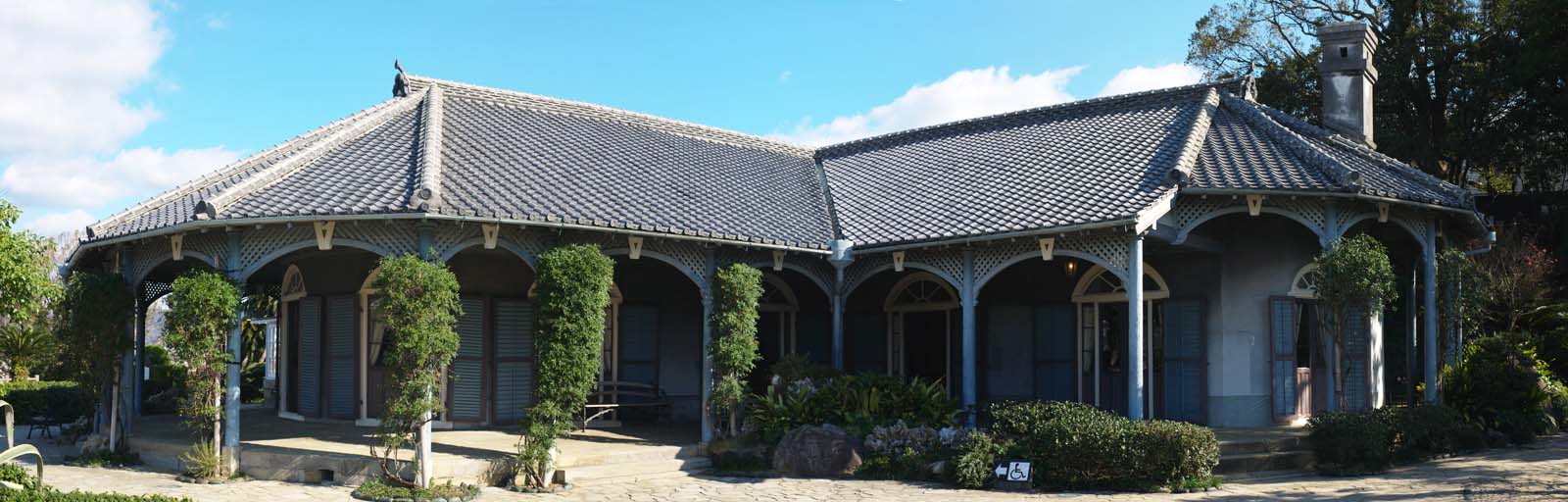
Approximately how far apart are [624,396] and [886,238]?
4364mm

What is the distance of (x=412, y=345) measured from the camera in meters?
11.2

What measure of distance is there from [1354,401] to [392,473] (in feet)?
40.9

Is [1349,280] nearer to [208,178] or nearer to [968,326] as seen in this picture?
[968,326]

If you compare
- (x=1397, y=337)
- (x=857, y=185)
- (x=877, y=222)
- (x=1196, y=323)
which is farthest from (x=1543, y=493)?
Result: (x=1397, y=337)

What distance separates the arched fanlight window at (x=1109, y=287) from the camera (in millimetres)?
15523

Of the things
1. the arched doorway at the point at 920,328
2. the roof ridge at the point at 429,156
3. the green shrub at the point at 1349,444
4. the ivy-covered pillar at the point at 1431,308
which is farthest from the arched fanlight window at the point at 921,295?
the roof ridge at the point at 429,156

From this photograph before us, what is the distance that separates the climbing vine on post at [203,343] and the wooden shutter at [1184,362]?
11411mm

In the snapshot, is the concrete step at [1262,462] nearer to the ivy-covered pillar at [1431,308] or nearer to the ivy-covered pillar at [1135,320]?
the ivy-covered pillar at [1135,320]

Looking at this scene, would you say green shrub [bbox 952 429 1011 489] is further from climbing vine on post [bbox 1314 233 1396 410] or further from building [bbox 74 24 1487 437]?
climbing vine on post [bbox 1314 233 1396 410]

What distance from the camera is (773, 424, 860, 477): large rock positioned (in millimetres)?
12805

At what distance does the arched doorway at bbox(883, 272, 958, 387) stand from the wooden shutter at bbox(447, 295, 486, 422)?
6318 millimetres

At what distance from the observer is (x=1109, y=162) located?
1567 cm

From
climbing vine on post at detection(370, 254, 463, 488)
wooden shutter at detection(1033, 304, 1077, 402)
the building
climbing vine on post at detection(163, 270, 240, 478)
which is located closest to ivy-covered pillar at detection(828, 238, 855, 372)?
the building

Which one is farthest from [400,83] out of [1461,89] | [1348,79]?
[1461,89]
